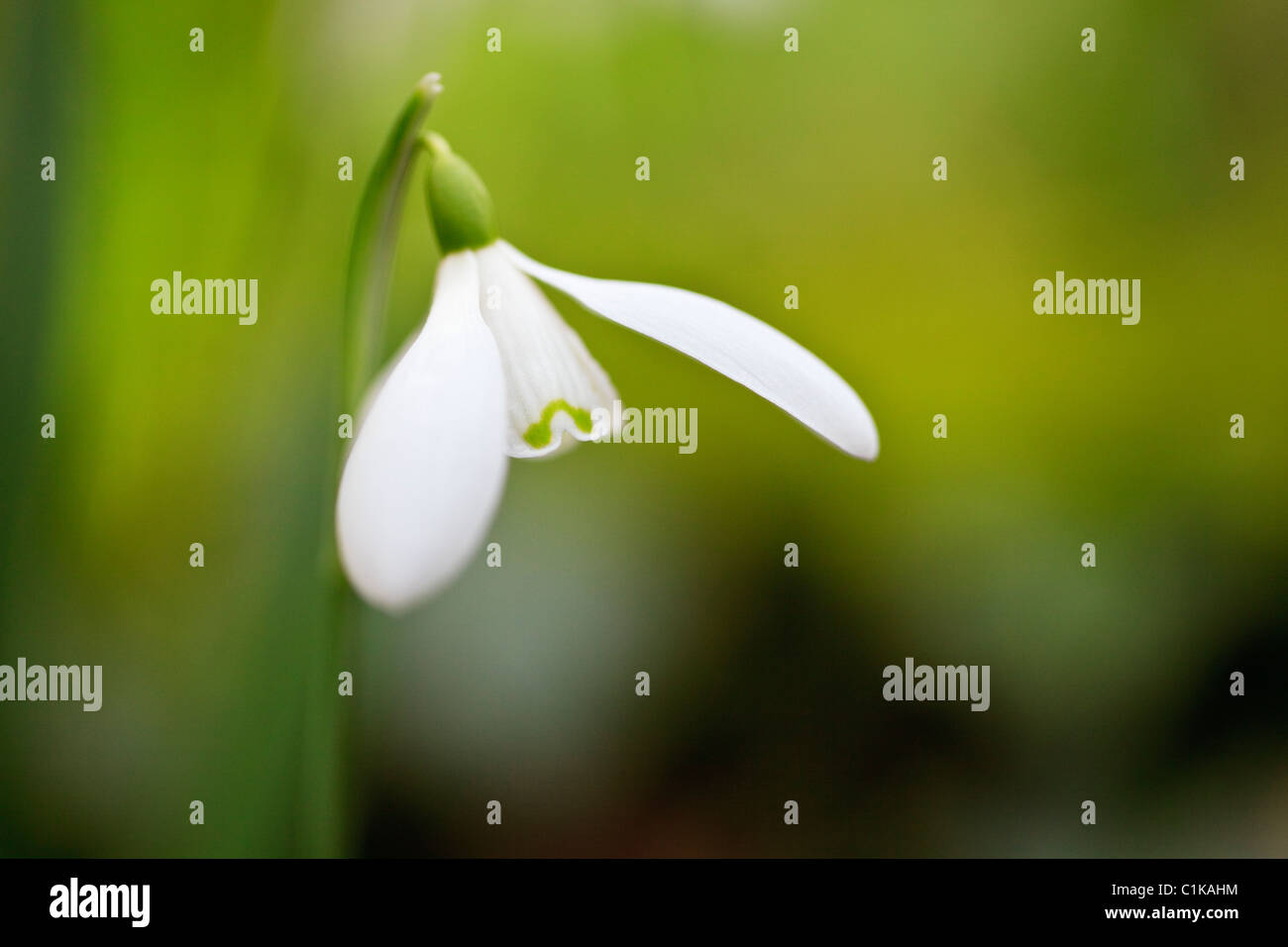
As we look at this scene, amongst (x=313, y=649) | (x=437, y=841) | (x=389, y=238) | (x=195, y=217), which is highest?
(x=195, y=217)

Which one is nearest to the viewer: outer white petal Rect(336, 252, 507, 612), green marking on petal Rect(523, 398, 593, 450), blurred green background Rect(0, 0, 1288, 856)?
outer white petal Rect(336, 252, 507, 612)

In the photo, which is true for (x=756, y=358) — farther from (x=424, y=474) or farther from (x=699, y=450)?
(x=699, y=450)

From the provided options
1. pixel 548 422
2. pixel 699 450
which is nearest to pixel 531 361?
pixel 548 422

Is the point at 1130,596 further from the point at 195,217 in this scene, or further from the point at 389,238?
the point at 195,217

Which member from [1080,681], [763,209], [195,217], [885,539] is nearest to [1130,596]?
[1080,681]

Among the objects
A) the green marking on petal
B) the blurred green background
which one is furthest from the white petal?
the blurred green background

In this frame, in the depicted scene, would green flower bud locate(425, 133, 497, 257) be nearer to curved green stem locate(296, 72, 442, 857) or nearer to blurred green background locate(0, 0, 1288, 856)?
curved green stem locate(296, 72, 442, 857)

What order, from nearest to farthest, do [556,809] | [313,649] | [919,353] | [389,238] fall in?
[389,238] → [313,649] → [556,809] → [919,353]

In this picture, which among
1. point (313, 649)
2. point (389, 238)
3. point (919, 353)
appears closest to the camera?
point (389, 238)
